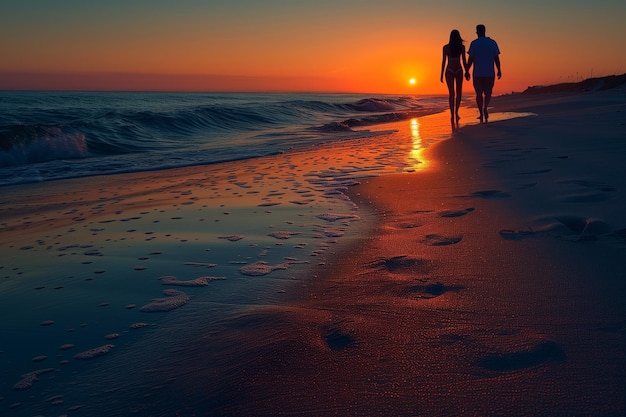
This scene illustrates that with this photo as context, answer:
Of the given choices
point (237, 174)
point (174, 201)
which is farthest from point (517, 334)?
point (237, 174)

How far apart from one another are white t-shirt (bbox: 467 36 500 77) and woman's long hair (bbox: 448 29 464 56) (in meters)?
0.25

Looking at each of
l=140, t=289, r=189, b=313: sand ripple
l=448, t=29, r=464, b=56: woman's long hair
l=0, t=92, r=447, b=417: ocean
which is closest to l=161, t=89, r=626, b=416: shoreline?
l=0, t=92, r=447, b=417: ocean

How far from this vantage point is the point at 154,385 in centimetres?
162

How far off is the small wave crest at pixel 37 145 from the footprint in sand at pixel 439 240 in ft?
33.2

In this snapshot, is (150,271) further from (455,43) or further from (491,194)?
(455,43)

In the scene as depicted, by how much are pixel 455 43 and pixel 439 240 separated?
931cm

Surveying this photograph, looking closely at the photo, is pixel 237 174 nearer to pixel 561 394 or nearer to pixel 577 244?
pixel 577 244

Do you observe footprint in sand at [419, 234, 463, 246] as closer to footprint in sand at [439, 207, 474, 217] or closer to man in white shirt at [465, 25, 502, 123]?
footprint in sand at [439, 207, 474, 217]

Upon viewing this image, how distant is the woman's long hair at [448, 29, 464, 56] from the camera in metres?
11.2

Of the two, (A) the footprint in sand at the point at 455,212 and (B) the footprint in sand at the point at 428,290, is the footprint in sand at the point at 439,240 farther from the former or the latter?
(B) the footprint in sand at the point at 428,290

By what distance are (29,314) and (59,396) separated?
84 centimetres

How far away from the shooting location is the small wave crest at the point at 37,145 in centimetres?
1095

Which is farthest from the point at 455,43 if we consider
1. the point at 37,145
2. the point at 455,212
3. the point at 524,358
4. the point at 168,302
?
the point at 524,358

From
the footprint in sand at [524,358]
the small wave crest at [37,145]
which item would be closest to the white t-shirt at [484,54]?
the small wave crest at [37,145]
